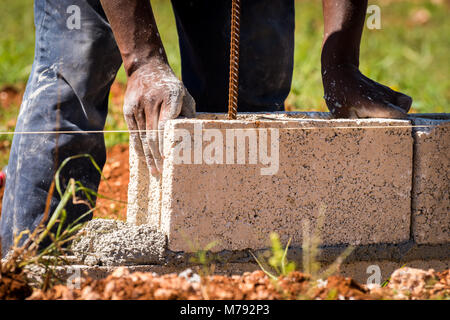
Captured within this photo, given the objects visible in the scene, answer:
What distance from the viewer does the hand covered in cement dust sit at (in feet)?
8.23

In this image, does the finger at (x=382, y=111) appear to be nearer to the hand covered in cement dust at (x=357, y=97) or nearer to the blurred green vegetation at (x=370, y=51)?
the hand covered in cement dust at (x=357, y=97)

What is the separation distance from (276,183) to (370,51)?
6530 millimetres

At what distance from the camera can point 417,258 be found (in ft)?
8.36

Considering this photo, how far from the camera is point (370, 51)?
8367 millimetres

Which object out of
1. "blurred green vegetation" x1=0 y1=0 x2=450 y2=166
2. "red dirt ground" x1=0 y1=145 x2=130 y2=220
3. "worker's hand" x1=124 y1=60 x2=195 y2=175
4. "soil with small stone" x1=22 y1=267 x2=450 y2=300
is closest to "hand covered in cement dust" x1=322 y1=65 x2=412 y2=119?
"worker's hand" x1=124 y1=60 x2=195 y2=175

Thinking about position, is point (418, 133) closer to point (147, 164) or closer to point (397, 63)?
point (147, 164)

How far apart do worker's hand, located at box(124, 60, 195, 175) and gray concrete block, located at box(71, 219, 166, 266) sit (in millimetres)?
259

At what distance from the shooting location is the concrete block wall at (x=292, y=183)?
2217 millimetres

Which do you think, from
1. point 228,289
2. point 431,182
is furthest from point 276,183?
point 431,182

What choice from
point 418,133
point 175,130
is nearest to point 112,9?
point 175,130

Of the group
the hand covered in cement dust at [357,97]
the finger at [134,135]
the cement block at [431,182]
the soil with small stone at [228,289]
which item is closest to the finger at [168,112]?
the finger at [134,135]

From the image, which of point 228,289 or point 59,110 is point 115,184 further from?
point 228,289

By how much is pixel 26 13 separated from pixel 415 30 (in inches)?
245
